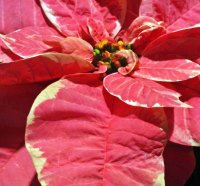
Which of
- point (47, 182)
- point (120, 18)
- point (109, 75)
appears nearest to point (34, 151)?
point (47, 182)

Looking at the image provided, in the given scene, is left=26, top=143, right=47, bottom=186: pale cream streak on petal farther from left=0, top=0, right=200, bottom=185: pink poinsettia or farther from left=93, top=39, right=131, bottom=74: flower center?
left=93, top=39, right=131, bottom=74: flower center

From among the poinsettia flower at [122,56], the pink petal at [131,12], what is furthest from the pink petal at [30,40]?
the pink petal at [131,12]

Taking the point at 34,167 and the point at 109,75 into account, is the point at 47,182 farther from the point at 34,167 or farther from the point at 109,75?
the point at 109,75

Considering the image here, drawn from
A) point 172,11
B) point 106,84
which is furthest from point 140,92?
point 172,11

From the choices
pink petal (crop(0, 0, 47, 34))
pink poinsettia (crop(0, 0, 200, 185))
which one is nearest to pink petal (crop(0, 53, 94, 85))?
pink poinsettia (crop(0, 0, 200, 185))

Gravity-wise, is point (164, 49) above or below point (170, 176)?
above

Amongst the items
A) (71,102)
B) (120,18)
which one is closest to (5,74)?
(71,102)

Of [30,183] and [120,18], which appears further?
[120,18]
